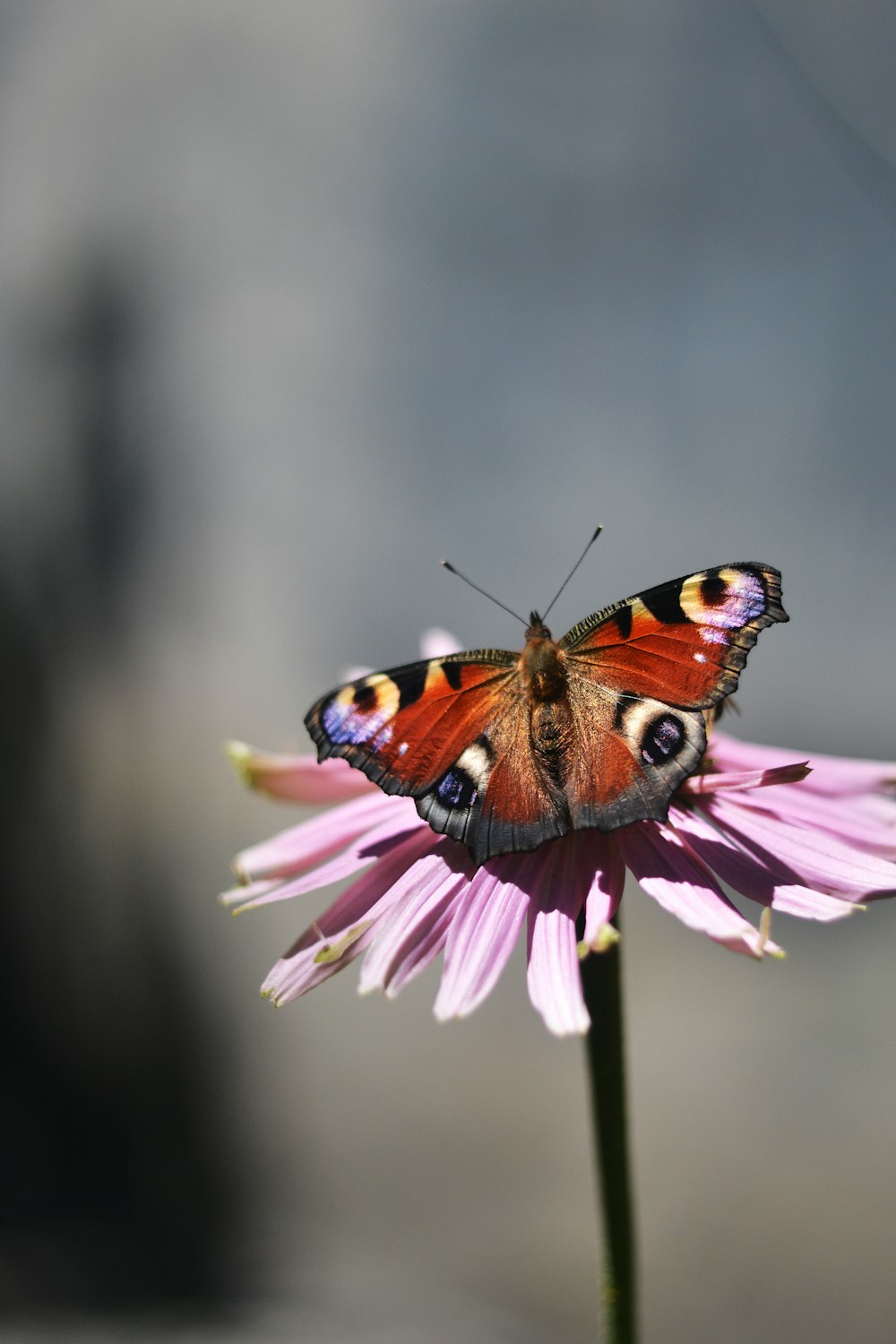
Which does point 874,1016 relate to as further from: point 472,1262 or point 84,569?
point 84,569

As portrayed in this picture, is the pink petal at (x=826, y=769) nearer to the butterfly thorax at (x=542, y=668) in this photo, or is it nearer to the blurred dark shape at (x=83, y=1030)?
the butterfly thorax at (x=542, y=668)

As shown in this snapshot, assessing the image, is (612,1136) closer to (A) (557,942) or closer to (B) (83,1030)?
(A) (557,942)

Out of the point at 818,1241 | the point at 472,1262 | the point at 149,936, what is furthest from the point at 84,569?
the point at 818,1241

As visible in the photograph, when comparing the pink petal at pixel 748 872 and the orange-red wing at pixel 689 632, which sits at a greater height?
the orange-red wing at pixel 689 632

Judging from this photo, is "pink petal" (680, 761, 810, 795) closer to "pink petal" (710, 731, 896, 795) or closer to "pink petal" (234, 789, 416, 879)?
"pink petal" (710, 731, 896, 795)

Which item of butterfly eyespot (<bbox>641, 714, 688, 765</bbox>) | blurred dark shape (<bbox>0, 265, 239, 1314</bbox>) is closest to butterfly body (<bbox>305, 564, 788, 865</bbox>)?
butterfly eyespot (<bbox>641, 714, 688, 765</bbox>)

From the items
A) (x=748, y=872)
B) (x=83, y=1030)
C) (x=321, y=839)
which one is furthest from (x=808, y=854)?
(x=83, y=1030)

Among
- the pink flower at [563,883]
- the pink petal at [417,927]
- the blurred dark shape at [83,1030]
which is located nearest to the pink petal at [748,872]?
the pink flower at [563,883]
